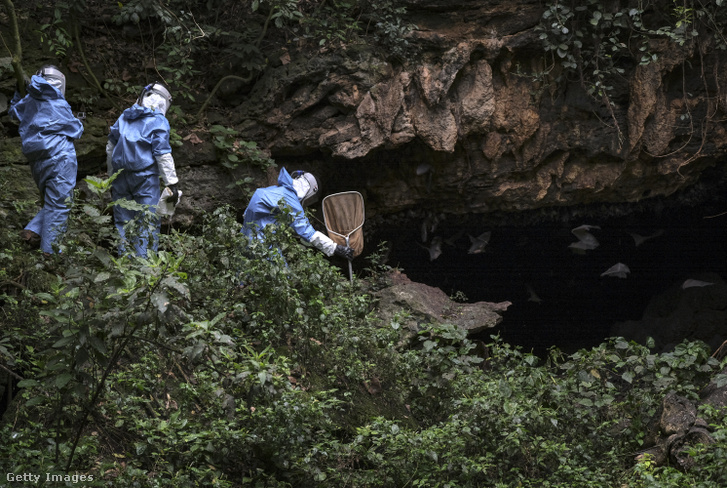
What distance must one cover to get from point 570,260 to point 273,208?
204 inches

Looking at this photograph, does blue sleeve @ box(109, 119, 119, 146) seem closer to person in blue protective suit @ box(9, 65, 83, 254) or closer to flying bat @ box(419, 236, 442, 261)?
person in blue protective suit @ box(9, 65, 83, 254)

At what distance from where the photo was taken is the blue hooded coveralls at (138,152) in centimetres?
578

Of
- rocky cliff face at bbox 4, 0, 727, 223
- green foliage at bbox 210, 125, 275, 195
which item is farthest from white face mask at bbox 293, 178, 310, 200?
rocky cliff face at bbox 4, 0, 727, 223

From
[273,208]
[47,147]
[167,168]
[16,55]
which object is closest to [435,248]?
[273,208]

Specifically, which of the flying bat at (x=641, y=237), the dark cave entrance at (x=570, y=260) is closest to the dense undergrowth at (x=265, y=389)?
the dark cave entrance at (x=570, y=260)

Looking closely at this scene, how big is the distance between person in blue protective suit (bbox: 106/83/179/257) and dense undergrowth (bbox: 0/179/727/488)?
0.69 meters

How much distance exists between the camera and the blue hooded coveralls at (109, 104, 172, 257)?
19.0ft

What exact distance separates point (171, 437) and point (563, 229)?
252 inches

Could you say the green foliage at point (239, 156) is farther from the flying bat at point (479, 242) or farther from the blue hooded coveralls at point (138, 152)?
the flying bat at point (479, 242)

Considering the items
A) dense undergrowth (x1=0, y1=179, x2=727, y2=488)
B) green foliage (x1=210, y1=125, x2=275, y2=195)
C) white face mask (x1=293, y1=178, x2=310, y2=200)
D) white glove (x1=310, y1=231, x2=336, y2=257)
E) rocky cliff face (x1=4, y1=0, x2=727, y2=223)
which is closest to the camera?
dense undergrowth (x1=0, y1=179, x2=727, y2=488)

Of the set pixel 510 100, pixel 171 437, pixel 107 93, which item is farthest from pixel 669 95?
pixel 171 437

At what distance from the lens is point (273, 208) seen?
5.87 meters

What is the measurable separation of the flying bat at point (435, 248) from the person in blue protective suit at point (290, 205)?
245 centimetres

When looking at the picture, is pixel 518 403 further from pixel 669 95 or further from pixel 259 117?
pixel 669 95
